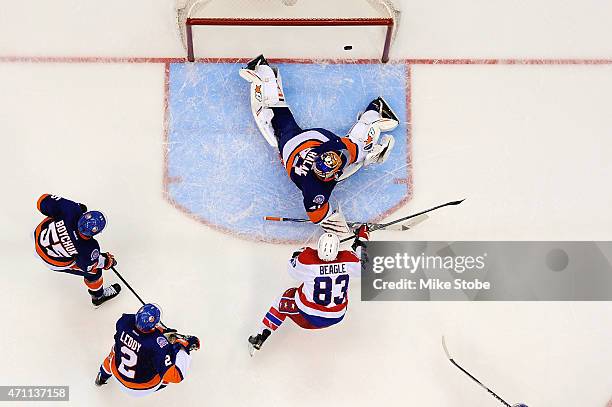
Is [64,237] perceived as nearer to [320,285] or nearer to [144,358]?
[144,358]

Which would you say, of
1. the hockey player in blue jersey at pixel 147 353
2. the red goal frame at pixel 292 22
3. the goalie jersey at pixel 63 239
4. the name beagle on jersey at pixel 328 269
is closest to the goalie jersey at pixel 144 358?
the hockey player in blue jersey at pixel 147 353

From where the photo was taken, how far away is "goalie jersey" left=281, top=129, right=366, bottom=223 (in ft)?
16.5

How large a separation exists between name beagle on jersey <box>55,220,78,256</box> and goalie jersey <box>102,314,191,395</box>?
561 mm

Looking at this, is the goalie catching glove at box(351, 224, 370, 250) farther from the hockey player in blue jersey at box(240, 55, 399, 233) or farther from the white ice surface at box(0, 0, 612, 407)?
the white ice surface at box(0, 0, 612, 407)

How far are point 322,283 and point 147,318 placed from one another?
110cm

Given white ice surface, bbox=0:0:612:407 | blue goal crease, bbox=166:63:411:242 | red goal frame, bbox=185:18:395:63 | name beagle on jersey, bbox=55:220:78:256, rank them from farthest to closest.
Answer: blue goal crease, bbox=166:63:411:242
red goal frame, bbox=185:18:395:63
white ice surface, bbox=0:0:612:407
name beagle on jersey, bbox=55:220:78:256

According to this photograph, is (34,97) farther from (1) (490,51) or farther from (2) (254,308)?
(1) (490,51)

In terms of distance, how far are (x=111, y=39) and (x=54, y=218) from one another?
1.70 metres

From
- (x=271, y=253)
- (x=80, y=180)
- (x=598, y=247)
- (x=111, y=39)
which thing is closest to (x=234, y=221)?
(x=271, y=253)

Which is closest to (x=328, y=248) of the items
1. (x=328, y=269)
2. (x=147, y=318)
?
(x=328, y=269)

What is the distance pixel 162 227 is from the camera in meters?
5.46

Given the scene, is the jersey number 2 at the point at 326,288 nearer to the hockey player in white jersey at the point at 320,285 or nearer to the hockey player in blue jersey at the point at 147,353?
the hockey player in white jersey at the point at 320,285

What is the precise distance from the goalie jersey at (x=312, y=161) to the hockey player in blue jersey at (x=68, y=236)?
1.30 meters

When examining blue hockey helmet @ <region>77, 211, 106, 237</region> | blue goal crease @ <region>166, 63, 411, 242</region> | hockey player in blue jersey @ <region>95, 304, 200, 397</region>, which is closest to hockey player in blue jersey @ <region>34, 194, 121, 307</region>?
blue hockey helmet @ <region>77, 211, 106, 237</region>
